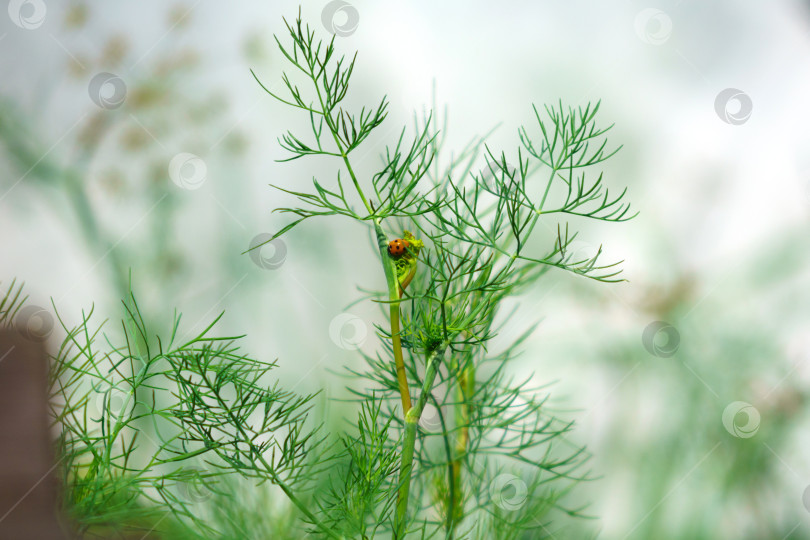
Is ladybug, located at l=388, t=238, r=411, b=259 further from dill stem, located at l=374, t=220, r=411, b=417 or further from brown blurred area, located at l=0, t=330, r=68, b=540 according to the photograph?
brown blurred area, located at l=0, t=330, r=68, b=540

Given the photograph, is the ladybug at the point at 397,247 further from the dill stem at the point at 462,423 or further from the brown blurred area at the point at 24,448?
the brown blurred area at the point at 24,448

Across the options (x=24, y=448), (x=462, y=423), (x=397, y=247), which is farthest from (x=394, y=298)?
(x=24, y=448)

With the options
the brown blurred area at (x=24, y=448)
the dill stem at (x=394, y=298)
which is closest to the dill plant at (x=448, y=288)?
the dill stem at (x=394, y=298)

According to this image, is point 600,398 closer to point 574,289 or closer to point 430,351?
point 574,289

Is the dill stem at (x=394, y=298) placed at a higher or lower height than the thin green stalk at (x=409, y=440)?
higher

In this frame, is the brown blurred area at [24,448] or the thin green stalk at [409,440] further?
the brown blurred area at [24,448]

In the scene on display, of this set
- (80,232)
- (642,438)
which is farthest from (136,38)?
(642,438)

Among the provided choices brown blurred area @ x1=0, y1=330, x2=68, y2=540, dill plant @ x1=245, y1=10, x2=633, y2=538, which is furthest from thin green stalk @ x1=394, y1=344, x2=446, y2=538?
brown blurred area @ x1=0, y1=330, x2=68, y2=540
